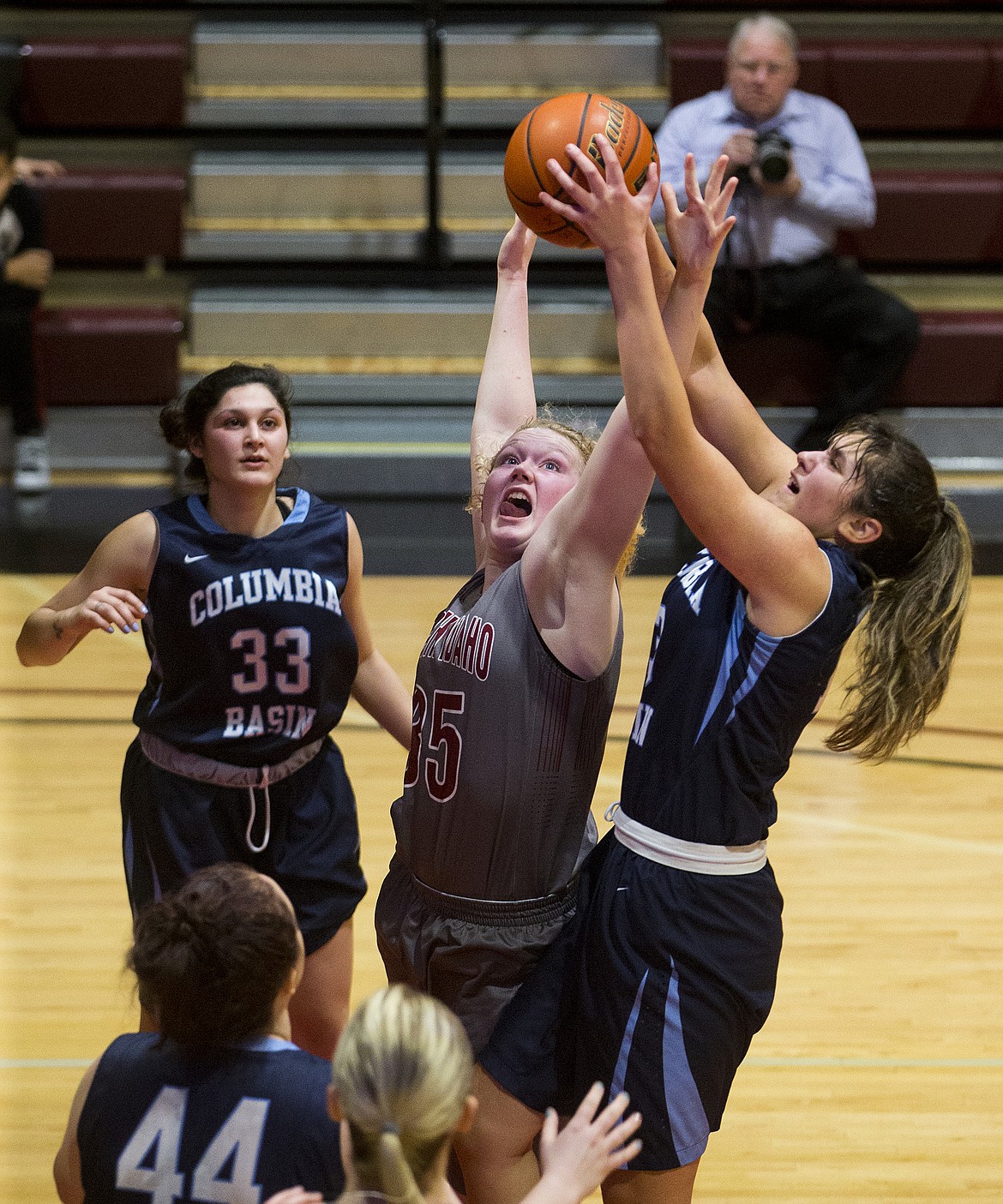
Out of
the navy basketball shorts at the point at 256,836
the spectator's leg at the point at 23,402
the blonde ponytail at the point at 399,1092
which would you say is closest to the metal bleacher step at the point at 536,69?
the spectator's leg at the point at 23,402

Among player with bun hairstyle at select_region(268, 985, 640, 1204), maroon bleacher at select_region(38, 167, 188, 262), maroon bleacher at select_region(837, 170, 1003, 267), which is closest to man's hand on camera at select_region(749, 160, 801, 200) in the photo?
maroon bleacher at select_region(837, 170, 1003, 267)

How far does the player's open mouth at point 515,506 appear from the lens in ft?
8.13

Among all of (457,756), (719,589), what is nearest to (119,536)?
(457,756)

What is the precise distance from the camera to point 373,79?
30.0ft

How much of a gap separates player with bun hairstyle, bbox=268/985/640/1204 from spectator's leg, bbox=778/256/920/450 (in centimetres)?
642

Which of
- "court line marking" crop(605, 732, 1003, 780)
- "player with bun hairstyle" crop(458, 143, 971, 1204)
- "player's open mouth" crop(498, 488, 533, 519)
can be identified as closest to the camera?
"player with bun hairstyle" crop(458, 143, 971, 1204)

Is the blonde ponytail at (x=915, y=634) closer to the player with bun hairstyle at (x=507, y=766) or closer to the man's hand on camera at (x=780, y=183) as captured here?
the player with bun hairstyle at (x=507, y=766)

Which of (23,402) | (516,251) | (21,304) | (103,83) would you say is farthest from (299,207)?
(516,251)

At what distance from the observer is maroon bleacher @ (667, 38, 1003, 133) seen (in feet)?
29.0

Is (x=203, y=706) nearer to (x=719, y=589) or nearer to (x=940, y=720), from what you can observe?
(x=719, y=589)

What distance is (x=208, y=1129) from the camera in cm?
180

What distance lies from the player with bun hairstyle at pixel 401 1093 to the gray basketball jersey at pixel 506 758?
2.18 ft

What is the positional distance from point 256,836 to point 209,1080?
1082 millimetres

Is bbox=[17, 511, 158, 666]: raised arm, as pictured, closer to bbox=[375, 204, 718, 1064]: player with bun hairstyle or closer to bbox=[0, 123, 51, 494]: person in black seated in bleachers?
bbox=[375, 204, 718, 1064]: player with bun hairstyle
